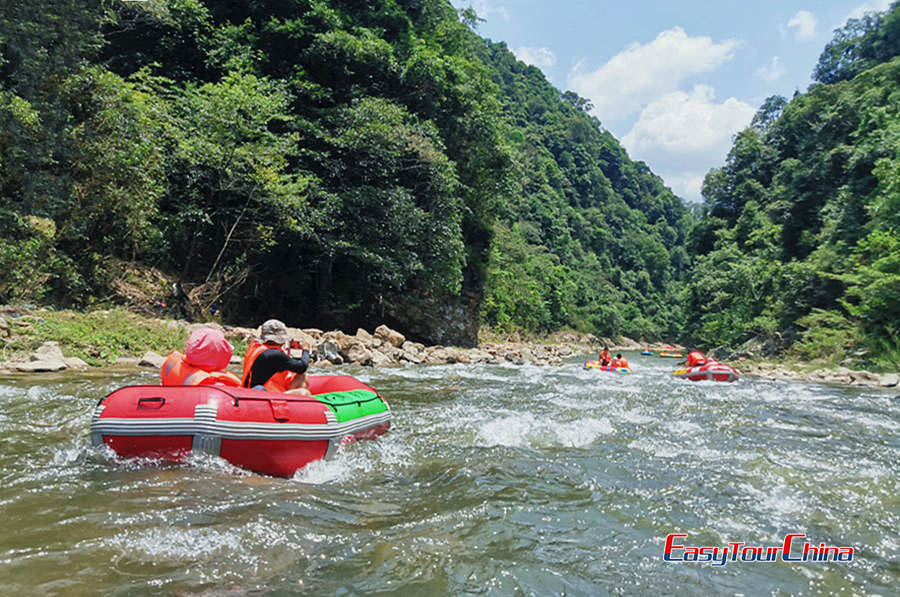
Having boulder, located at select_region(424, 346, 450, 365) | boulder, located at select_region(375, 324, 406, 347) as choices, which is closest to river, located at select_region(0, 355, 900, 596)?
boulder, located at select_region(424, 346, 450, 365)

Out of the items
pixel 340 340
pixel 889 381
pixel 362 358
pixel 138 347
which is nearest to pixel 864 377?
pixel 889 381

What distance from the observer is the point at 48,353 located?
24.6 ft

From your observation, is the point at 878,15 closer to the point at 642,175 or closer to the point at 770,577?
the point at 642,175

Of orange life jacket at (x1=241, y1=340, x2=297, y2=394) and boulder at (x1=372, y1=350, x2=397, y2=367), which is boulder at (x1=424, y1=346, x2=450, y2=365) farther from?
orange life jacket at (x1=241, y1=340, x2=297, y2=394)

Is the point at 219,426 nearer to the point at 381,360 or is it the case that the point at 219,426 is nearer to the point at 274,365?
the point at 274,365

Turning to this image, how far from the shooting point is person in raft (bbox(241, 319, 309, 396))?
4.73m

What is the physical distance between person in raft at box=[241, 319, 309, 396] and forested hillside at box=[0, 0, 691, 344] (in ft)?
21.6

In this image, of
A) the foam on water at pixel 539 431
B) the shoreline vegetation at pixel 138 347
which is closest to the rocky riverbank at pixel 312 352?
the shoreline vegetation at pixel 138 347

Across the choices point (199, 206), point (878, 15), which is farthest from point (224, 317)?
point (878, 15)

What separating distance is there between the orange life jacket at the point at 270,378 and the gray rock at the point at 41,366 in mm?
4153

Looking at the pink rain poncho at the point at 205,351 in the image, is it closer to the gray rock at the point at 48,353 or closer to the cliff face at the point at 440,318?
the gray rock at the point at 48,353

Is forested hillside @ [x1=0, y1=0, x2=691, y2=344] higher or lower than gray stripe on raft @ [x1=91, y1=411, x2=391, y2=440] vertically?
higher

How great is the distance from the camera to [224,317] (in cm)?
1360

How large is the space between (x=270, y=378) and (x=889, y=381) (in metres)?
14.2
